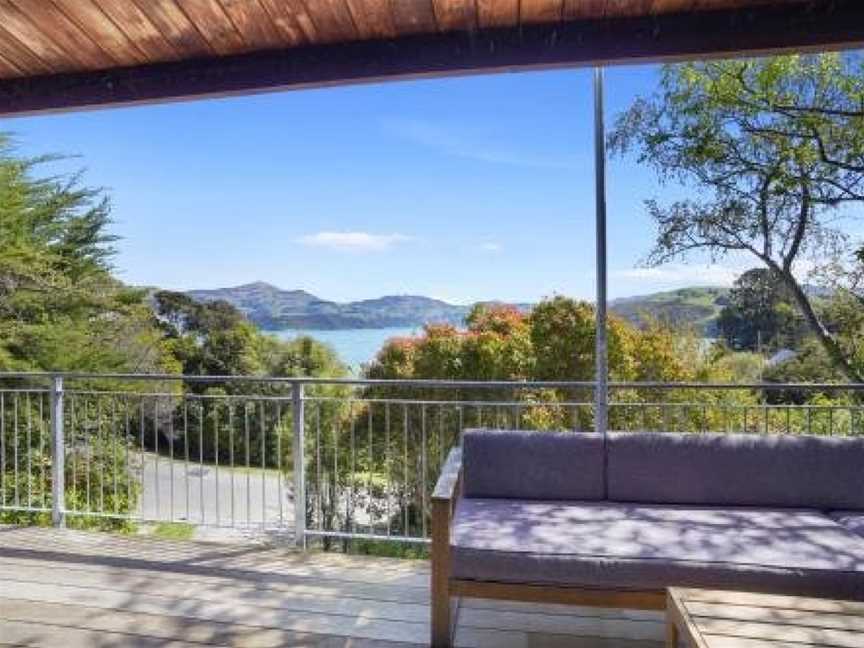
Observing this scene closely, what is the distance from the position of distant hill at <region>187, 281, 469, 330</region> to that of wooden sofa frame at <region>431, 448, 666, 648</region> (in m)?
5.85

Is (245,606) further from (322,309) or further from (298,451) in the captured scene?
(322,309)

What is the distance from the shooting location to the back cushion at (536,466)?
3.09 m

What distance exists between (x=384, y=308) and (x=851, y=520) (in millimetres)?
8369

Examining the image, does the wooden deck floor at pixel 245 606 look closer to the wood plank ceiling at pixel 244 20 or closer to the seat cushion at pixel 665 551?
the seat cushion at pixel 665 551

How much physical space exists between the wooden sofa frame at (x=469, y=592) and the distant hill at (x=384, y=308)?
14.9 ft

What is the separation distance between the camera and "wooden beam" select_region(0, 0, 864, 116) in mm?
2521

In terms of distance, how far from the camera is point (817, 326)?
23.4 ft

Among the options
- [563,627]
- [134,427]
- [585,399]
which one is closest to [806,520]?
[563,627]

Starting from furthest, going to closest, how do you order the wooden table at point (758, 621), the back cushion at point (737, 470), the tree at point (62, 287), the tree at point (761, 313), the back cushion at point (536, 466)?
the tree at point (62, 287) → the tree at point (761, 313) → the back cushion at point (536, 466) → the back cushion at point (737, 470) → the wooden table at point (758, 621)

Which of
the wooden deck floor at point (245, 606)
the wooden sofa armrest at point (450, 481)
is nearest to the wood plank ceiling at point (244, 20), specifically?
the wooden sofa armrest at point (450, 481)

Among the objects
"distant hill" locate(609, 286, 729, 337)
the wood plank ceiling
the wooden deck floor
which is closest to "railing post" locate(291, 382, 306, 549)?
the wooden deck floor

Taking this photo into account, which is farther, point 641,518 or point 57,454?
point 57,454

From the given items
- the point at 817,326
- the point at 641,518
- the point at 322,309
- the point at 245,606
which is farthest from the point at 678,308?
the point at 322,309

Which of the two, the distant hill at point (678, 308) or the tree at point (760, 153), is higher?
the tree at point (760, 153)
